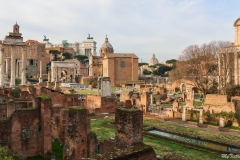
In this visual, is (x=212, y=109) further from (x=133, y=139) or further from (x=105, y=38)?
(x=105, y=38)

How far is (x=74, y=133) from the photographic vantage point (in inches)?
357

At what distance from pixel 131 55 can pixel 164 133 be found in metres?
53.5

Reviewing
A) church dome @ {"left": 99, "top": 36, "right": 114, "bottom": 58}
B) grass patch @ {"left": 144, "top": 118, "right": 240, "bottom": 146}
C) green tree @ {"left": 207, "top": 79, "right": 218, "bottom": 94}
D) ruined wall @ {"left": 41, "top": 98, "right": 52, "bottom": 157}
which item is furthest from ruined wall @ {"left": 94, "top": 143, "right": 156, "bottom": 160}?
church dome @ {"left": 99, "top": 36, "right": 114, "bottom": 58}

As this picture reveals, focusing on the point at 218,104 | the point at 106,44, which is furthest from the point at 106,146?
the point at 106,44

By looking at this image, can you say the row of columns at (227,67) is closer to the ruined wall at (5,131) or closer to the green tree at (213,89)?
the green tree at (213,89)

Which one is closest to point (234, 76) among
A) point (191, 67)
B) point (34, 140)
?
point (191, 67)

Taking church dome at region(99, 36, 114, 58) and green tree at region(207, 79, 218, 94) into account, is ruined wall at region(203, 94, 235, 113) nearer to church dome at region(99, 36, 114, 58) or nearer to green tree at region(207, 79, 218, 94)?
green tree at region(207, 79, 218, 94)

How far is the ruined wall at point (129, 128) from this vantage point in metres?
7.08

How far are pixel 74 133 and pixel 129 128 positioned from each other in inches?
114

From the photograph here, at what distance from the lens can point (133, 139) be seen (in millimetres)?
7102

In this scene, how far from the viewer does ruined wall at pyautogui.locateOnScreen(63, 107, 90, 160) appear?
896cm

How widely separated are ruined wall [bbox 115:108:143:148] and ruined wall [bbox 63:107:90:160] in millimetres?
2347

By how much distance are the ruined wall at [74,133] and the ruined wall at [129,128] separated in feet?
7.70

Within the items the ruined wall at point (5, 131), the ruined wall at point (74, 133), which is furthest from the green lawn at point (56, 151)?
the ruined wall at point (74, 133)
